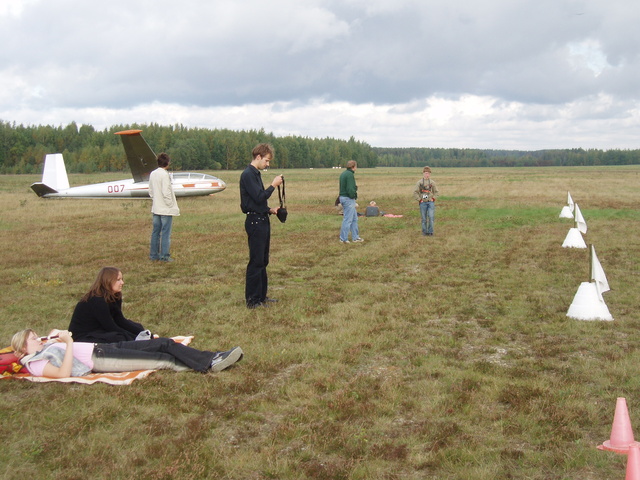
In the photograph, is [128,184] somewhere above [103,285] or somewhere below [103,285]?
above

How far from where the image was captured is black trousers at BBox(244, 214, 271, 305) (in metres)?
7.69

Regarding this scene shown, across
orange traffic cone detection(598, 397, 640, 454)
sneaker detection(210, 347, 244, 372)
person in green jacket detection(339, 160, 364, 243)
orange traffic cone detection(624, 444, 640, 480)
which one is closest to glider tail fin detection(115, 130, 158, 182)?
person in green jacket detection(339, 160, 364, 243)

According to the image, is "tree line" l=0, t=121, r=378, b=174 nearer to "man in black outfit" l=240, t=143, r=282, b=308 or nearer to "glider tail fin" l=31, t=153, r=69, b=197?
"glider tail fin" l=31, t=153, r=69, b=197

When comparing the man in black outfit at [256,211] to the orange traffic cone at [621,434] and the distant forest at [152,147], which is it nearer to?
the orange traffic cone at [621,434]

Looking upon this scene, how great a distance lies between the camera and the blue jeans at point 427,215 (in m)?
15.4

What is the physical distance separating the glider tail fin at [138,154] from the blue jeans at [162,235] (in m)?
12.2

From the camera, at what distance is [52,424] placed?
4301 millimetres

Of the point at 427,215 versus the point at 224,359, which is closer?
the point at 224,359

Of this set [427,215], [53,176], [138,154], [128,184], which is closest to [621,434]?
[427,215]

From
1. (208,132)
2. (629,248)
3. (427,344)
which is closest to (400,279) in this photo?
(427,344)

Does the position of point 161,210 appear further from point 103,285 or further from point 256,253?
point 103,285

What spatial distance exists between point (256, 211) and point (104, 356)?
2.99m

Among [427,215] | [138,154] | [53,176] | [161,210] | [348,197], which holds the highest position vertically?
[138,154]

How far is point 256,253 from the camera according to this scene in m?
7.72
